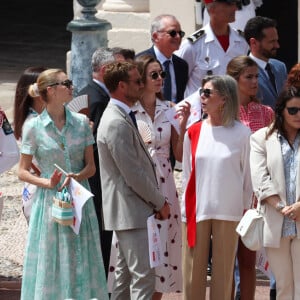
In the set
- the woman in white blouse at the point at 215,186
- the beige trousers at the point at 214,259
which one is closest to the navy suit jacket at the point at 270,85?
the woman in white blouse at the point at 215,186

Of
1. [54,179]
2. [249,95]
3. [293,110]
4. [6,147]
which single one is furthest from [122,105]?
[249,95]

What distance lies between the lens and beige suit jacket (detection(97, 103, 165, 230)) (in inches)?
309

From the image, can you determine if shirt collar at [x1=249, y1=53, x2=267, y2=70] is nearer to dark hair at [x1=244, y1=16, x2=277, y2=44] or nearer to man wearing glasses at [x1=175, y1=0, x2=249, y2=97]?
dark hair at [x1=244, y1=16, x2=277, y2=44]

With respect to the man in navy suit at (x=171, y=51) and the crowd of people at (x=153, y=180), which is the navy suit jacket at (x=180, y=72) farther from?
the crowd of people at (x=153, y=180)

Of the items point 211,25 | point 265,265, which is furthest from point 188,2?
point 265,265

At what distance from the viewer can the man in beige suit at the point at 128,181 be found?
7867 millimetres

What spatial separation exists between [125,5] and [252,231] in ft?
25.3

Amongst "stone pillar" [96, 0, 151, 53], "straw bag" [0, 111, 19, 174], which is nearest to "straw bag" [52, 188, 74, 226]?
"straw bag" [0, 111, 19, 174]

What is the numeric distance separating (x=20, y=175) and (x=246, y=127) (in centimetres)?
155

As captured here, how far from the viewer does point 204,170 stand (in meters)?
8.18

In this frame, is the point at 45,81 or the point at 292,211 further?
the point at 45,81

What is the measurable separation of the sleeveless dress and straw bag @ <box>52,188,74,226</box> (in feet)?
2.36

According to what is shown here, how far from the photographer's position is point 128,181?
7.87 meters

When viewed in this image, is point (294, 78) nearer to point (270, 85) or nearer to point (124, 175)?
point (270, 85)
